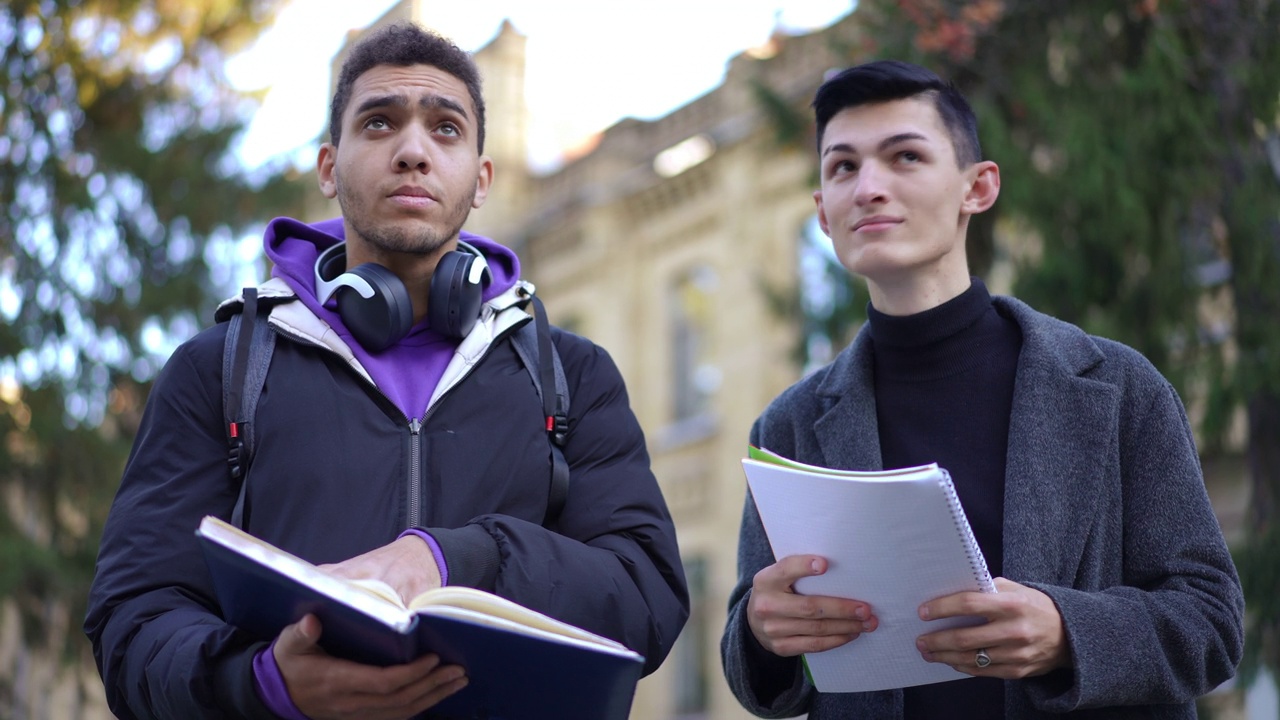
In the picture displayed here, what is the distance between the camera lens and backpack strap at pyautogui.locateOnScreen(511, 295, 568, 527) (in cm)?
303

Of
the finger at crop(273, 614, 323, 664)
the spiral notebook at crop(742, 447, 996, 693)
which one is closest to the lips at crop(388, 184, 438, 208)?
the spiral notebook at crop(742, 447, 996, 693)

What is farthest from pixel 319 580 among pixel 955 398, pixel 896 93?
pixel 896 93

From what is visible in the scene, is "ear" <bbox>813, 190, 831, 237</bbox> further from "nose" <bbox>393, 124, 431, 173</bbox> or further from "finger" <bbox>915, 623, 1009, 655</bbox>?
"finger" <bbox>915, 623, 1009, 655</bbox>

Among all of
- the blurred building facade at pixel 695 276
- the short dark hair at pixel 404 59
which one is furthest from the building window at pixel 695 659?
the short dark hair at pixel 404 59

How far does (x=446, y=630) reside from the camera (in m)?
2.30

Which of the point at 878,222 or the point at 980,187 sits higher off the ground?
the point at 980,187

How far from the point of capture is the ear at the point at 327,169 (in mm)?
3445

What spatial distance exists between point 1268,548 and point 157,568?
671 centimetres

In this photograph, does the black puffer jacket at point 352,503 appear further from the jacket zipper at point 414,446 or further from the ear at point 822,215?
the ear at point 822,215

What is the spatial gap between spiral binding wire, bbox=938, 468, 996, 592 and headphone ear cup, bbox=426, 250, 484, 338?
3.58 feet

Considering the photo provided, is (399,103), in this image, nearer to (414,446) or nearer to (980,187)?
(414,446)

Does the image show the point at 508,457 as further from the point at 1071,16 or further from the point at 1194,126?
the point at 1071,16

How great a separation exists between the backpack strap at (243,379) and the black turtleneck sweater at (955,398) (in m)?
1.49

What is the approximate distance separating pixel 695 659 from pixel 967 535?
60.3ft
